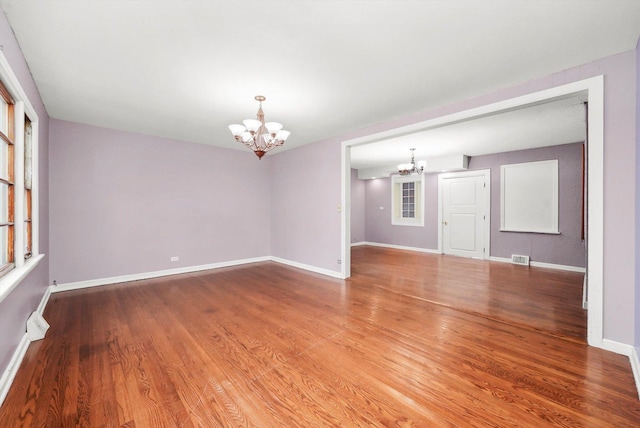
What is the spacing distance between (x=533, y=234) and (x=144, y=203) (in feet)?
25.7

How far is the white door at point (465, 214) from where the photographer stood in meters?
6.56

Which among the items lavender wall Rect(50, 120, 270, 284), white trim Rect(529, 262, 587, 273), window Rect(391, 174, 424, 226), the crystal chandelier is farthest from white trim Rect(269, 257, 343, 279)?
white trim Rect(529, 262, 587, 273)

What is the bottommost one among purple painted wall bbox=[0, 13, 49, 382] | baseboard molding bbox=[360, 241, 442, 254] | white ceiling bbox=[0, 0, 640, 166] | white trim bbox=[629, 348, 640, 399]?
white trim bbox=[629, 348, 640, 399]

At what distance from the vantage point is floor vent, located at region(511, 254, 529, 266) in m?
5.88

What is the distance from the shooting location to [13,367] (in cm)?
199

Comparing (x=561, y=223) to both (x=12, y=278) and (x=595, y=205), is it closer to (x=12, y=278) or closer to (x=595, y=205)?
(x=595, y=205)

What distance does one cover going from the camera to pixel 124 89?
298 cm

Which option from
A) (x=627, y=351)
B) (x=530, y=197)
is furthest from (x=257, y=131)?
(x=530, y=197)

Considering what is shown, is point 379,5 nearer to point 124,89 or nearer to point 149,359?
point 124,89

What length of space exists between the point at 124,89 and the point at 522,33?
12.5 feet

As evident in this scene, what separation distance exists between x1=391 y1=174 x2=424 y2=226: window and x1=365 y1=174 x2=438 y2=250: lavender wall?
0.49 ft

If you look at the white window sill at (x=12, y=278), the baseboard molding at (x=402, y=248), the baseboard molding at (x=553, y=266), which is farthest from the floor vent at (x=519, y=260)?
the white window sill at (x=12, y=278)

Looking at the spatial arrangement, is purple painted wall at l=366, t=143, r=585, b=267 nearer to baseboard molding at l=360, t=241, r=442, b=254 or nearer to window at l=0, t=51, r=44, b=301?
baseboard molding at l=360, t=241, r=442, b=254

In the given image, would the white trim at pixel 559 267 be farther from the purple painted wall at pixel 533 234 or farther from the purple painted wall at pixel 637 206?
the purple painted wall at pixel 637 206
